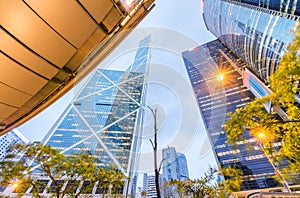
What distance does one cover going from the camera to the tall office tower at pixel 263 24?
2148cm

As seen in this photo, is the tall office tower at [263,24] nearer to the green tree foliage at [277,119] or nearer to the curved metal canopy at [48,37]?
the green tree foliage at [277,119]

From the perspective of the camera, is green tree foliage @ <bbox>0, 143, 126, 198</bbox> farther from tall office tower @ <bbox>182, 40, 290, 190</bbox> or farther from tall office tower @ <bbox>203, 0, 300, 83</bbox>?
tall office tower @ <bbox>182, 40, 290, 190</bbox>

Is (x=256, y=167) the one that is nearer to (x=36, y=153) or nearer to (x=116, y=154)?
(x=116, y=154)

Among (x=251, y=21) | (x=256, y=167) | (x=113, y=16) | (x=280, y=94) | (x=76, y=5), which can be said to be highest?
(x=251, y=21)

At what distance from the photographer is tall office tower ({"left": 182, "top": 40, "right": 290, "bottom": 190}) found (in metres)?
36.9

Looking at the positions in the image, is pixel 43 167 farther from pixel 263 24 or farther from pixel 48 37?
pixel 263 24

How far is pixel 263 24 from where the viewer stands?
88.4 feet

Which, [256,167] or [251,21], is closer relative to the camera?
[251,21]

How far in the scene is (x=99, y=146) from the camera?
3844cm

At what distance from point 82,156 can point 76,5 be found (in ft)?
27.4

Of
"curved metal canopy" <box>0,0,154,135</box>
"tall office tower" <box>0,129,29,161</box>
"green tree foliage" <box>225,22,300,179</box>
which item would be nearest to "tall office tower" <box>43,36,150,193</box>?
"green tree foliage" <box>225,22,300,179</box>

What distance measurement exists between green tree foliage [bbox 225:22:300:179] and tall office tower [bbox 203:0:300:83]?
1757 cm

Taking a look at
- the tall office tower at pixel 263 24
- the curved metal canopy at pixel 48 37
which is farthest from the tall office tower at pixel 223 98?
the curved metal canopy at pixel 48 37

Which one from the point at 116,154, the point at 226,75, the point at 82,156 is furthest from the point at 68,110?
the point at 226,75
